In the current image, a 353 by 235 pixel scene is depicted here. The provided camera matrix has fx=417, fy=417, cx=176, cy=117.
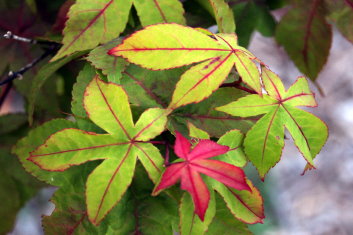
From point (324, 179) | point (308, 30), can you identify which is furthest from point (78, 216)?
point (324, 179)

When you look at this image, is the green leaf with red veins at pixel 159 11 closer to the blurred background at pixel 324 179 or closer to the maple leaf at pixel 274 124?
the maple leaf at pixel 274 124

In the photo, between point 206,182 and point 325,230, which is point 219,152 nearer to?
point 206,182

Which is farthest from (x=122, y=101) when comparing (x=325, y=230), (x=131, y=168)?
(x=325, y=230)

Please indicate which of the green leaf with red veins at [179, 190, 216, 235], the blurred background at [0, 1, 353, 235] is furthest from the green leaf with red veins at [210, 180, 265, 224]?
the blurred background at [0, 1, 353, 235]

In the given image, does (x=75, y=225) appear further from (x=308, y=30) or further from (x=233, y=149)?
(x=308, y=30)

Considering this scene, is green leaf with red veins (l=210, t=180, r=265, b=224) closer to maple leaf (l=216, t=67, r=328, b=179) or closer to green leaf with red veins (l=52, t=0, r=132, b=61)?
maple leaf (l=216, t=67, r=328, b=179)

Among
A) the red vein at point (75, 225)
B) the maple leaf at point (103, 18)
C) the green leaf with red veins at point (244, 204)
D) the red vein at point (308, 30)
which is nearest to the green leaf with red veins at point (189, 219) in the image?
the green leaf with red veins at point (244, 204)

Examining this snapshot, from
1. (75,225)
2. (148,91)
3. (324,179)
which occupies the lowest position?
(324,179)
